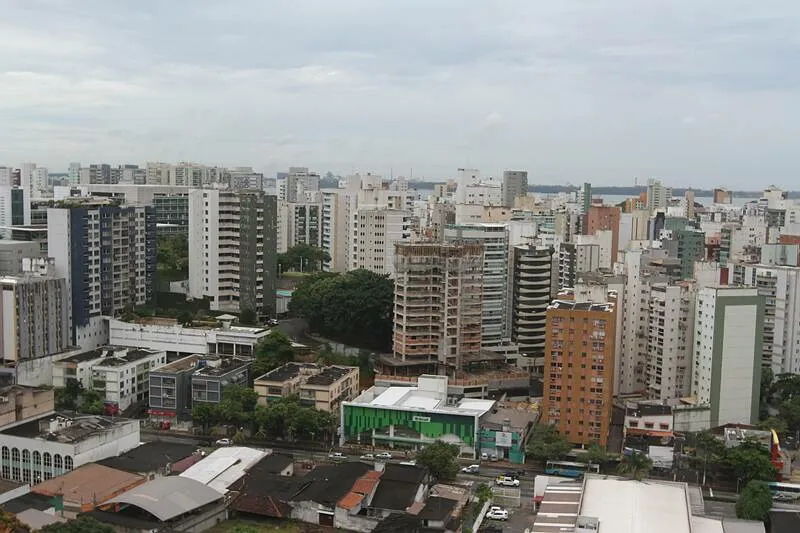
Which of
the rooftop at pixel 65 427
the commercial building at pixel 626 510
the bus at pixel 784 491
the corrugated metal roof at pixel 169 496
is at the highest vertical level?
the rooftop at pixel 65 427

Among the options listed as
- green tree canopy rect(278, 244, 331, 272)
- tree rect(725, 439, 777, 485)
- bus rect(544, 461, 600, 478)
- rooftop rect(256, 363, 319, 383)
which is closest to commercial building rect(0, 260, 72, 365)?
rooftop rect(256, 363, 319, 383)

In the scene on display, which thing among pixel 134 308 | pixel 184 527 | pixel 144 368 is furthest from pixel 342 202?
pixel 184 527

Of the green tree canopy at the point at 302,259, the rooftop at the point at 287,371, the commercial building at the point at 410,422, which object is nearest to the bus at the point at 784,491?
the commercial building at the point at 410,422

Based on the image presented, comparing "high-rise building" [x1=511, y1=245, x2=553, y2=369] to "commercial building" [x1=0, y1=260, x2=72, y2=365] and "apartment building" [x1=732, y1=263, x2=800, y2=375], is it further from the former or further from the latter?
"commercial building" [x1=0, y1=260, x2=72, y2=365]

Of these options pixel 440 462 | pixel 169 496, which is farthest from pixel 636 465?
pixel 169 496

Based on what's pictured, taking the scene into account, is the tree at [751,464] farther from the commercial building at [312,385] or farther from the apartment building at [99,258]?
the apartment building at [99,258]

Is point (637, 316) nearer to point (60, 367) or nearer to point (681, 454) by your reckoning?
point (681, 454)
